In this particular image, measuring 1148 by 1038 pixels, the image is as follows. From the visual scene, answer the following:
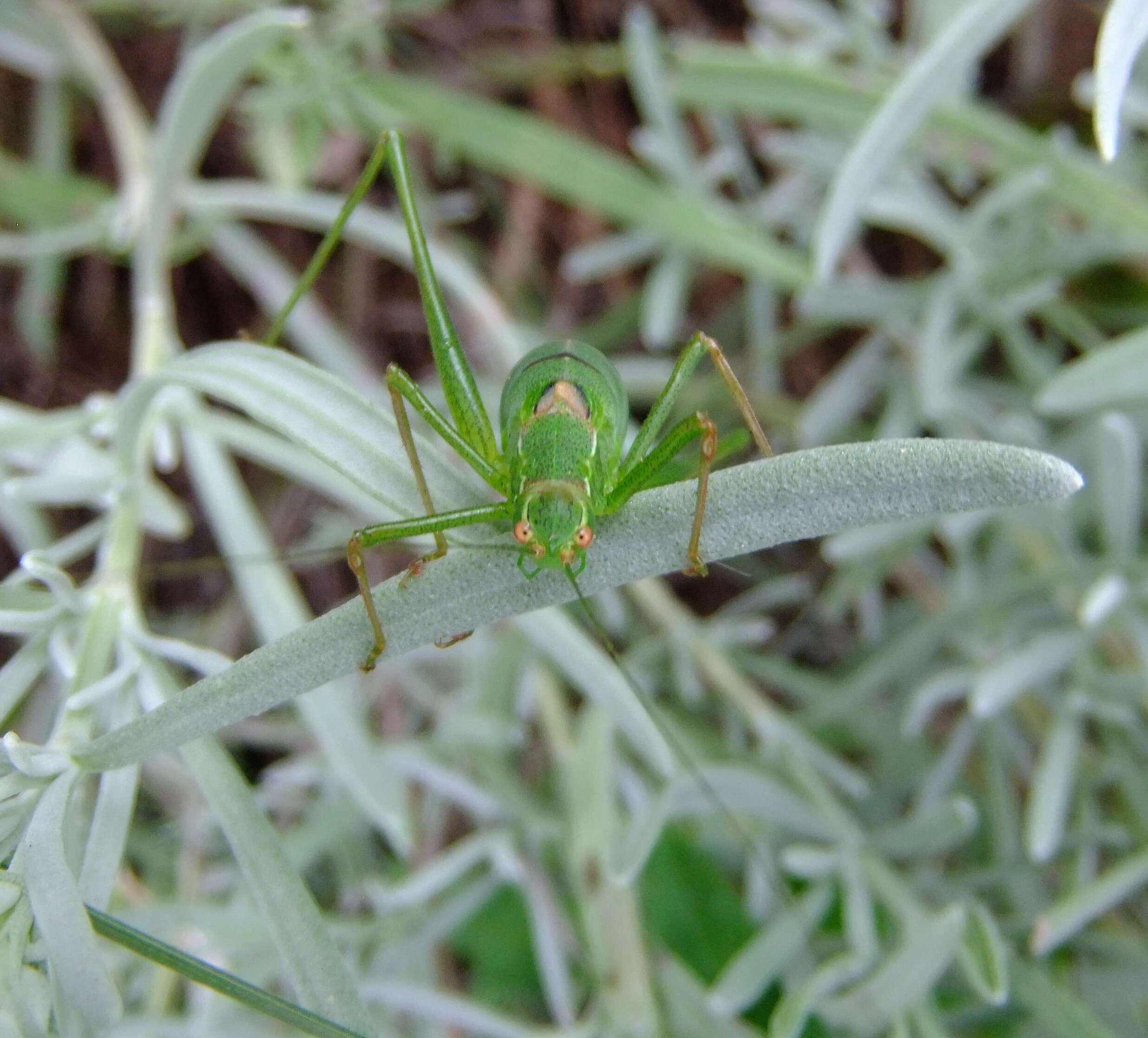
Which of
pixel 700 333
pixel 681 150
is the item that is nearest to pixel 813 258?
pixel 700 333

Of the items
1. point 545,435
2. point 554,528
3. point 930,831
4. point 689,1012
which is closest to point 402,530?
point 554,528

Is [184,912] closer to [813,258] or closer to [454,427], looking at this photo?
[454,427]

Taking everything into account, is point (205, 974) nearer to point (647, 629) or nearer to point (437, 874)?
point (437, 874)

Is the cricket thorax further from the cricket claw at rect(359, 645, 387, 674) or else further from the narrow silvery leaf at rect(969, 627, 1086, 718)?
the narrow silvery leaf at rect(969, 627, 1086, 718)

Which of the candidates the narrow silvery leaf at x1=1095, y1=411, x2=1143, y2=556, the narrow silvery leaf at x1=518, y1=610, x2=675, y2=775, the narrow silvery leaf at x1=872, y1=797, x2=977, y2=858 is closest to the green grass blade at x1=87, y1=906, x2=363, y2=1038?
the narrow silvery leaf at x1=518, y1=610, x2=675, y2=775

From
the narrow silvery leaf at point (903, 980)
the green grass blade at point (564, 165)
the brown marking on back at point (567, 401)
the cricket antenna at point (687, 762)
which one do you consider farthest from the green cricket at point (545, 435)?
the green grass blade at point (564, 165)
